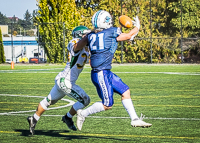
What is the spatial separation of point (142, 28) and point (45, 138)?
96.7 ft

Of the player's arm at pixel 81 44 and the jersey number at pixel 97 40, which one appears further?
the player's arm at pixel 81 44

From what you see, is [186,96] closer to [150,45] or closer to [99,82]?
[99,82]

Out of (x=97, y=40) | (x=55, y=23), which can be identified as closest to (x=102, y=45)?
(x=97, y=40)

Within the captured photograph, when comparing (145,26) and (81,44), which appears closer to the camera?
(81,44)

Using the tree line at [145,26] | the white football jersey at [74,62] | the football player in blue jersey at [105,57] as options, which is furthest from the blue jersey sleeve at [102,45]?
the tree line at [145,26]

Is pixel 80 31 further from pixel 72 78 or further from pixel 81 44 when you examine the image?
pixel 72 78

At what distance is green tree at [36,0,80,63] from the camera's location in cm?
3466

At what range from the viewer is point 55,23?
3475 cm

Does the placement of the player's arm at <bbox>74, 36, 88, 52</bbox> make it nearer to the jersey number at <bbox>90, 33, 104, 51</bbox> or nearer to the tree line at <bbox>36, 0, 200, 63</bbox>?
the jersey number at <bbox>90, 33, 104, 51</bbox>

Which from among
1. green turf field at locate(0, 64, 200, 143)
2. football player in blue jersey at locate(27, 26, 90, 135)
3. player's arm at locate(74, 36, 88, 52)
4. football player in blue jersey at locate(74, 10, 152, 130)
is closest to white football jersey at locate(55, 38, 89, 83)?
football player in blue jersey at locate(27, 26, 90, 135)

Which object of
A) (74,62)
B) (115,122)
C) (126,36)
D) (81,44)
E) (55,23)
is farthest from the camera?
(55,23)

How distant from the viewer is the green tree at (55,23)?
34.7 metres

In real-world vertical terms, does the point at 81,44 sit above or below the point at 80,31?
below

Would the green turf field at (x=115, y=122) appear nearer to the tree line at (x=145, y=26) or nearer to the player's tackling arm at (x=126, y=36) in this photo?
the player's tackling arm at (x=126, y=36)
